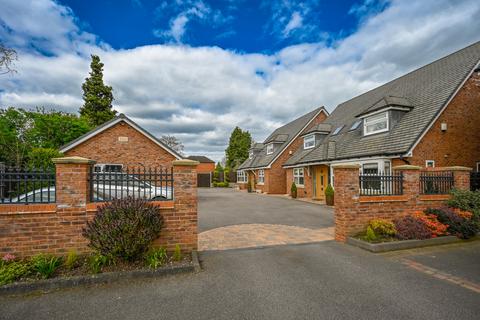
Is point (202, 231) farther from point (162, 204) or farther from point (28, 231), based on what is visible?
point (28, 231)

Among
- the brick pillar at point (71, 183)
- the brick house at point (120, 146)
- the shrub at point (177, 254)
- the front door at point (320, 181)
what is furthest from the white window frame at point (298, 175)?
the brick pillar at point (71, 183)

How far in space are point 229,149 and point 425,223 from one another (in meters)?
46.1

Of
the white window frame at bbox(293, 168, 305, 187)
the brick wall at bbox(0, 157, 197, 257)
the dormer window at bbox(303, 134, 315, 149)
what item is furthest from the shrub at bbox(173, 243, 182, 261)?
the dormer window at bbox(303, 134, 315, 149)

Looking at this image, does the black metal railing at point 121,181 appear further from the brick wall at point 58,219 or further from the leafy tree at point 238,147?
the leafy tree at point 238,147

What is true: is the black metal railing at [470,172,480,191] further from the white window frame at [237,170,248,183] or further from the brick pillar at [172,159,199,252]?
the white window frame at [237,170,248,183]

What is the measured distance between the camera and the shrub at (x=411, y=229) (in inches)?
252

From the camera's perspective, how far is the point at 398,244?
607 centimetres

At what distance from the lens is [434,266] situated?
4.98 metres

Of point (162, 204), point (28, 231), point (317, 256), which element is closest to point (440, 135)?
point (317, 256)

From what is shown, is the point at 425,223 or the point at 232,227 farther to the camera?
the point at 232,227

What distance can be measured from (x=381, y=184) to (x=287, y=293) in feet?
16.4

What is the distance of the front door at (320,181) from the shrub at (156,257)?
45.4 feet

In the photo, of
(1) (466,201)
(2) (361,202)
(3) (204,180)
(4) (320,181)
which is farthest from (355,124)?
(3) (204,180)

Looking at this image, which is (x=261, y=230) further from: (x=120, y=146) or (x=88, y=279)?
(x=120, y=146)
